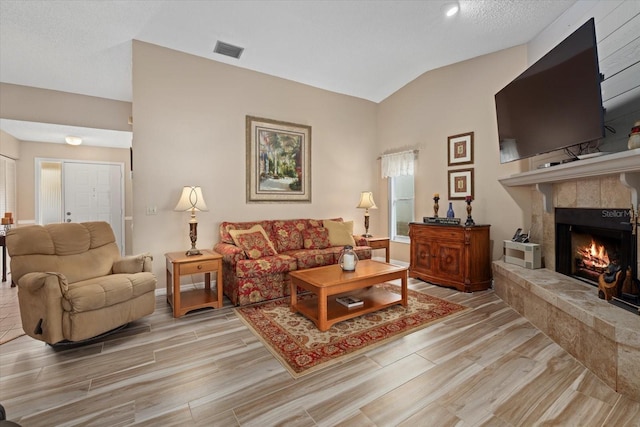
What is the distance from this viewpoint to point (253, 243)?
12.0 ft

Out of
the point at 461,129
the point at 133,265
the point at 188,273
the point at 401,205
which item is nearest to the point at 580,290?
the point at 461,129

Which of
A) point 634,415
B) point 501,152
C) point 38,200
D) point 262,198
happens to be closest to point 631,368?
point 634,415

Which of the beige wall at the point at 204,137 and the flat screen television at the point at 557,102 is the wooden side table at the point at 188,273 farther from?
the flat screen television at the point at 557,102

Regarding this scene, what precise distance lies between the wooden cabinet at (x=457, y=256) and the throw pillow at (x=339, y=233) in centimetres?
108

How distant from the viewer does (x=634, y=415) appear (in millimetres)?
1580

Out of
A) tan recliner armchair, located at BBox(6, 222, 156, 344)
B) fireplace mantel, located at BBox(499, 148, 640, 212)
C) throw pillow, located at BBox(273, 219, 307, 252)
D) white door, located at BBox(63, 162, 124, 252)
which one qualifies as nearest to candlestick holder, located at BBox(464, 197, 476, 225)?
fireplace mantel, located at BBox(499, 148, 640, 212)

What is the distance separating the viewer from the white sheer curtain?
501 cm

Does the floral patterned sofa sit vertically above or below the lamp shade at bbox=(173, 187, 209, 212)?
below

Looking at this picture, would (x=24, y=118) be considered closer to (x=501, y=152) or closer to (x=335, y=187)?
(x=335, y=187)

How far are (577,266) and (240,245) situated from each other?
3.61m

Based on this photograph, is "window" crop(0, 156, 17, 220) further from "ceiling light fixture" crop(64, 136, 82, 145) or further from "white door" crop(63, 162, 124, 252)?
"ceiling light fixture" crop(64, 136, 82, 145)

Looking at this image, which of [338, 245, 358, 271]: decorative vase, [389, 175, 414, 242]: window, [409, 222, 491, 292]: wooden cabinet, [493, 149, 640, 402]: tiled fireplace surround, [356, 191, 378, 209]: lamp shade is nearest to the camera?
[493, 149, 640, 402]: tiled fireplace surround

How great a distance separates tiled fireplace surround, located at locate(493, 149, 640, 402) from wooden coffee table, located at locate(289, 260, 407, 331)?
3.98ft

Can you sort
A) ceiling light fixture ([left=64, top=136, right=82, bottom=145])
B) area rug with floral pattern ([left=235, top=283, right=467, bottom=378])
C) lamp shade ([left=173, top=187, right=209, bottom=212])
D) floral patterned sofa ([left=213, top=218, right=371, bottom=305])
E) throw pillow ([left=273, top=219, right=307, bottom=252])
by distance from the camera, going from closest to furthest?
1. area rug with floral pattern ([left=235, top=283, right=467, bottom=378])
2. floral patterned sofa ([left=213, top=218, right=371, bottom=305])
3. lamp shade ([left=173, top=187, right=209, bottom=212])
4. throw pillow ([left=273, top=219, right=307, bottom=252])
5. ceiling light fixture ([left=64, top=136, right=82, bottom=145])
